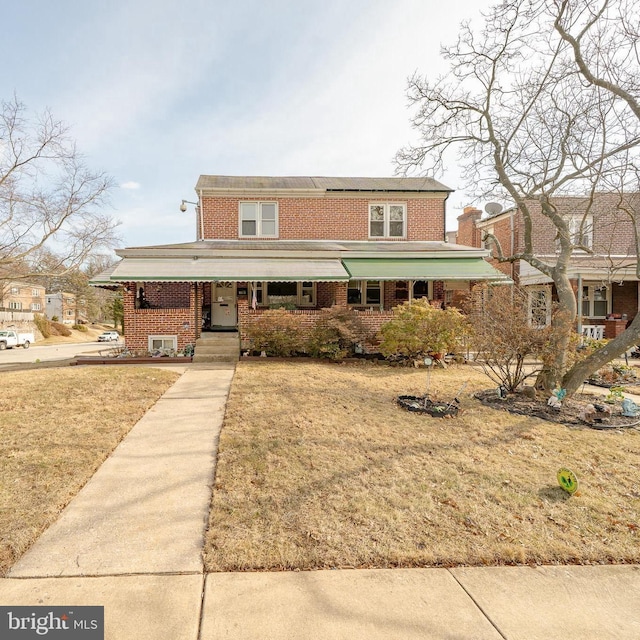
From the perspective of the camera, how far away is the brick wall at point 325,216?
56.5 feet

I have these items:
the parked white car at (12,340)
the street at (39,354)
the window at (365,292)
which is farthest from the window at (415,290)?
the parked white car at (12,340)

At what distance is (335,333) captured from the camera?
40.4ft

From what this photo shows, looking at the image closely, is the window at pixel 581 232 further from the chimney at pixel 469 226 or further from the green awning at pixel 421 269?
the chimney at pixel 469 226

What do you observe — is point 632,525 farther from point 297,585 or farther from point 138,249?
point 138,249

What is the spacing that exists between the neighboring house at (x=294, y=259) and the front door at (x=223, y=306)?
0.14ft

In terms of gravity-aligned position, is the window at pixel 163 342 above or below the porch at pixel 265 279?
below

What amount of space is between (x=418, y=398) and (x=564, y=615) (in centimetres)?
509

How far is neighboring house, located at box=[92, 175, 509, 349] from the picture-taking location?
13.4 meters

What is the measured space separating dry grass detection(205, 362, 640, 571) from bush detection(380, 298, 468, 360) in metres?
4.73

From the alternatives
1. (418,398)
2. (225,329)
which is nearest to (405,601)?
(418,398)

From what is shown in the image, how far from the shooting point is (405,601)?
8.34 feet

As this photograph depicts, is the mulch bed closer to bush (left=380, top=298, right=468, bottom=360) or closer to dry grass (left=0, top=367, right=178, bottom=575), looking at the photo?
bush (left=380, top=298, right=468, bottom=360)

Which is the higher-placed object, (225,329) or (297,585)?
(225,329)

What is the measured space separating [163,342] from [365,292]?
27.5 feet
